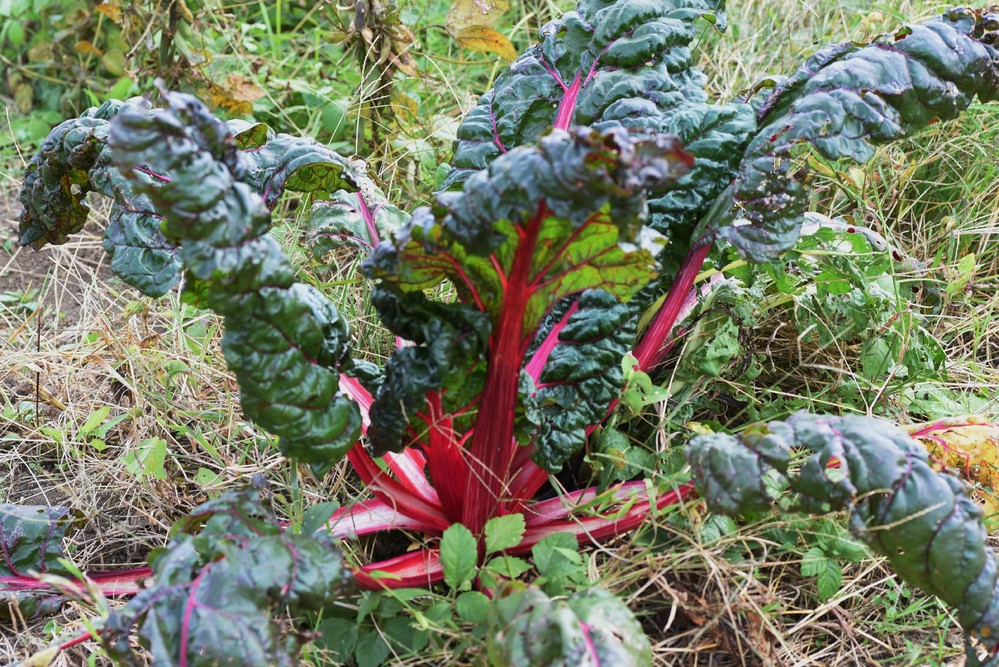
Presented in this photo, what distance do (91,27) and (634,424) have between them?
264 centimetres

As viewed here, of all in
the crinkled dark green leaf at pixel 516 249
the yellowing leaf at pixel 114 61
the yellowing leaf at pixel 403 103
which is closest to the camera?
the crinkled dark green leaf at pixel 516 249

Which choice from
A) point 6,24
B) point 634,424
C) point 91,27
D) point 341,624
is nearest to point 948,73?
point 634,424

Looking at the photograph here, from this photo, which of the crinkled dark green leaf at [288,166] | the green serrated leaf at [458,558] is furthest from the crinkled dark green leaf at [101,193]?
the green serrated leaf at [458,558]

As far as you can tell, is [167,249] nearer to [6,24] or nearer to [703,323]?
[703,323]

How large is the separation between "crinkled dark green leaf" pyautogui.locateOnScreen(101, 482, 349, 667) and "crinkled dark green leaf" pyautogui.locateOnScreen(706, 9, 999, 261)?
93 cm

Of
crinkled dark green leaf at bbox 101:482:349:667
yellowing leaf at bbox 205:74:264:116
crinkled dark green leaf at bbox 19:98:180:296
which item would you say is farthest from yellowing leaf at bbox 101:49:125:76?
crinkled dark green leaf at bbox 101:482:349:667

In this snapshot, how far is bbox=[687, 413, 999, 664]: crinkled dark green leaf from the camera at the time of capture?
1.31 m

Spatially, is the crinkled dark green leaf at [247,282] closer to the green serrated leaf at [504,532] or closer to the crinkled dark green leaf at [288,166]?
the green serrated leaf at [504,532]

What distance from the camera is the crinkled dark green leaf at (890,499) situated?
51.5 inches

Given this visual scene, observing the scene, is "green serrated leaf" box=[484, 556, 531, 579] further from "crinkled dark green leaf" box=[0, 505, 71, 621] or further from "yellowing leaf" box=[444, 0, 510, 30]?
"yellowing leaf" box=[444, 0, 510, 30]

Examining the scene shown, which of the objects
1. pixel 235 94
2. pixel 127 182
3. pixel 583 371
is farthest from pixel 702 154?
pixel 235 94

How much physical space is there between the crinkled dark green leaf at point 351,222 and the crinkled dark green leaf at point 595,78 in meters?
0.18

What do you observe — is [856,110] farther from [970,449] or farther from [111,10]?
[111,10]

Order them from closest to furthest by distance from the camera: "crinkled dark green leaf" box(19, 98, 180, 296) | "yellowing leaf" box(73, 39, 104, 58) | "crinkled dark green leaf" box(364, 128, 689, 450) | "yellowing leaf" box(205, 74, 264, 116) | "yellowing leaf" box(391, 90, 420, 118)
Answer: "crinkled dark green leaf" box(364, 128, 689, 450) → "crinkled dark green leaf" box(19, 98, 180, 296) → "yellowing leaf" box(391, 90, 420, 118) → "yellowing leaf" box(205, 74, 264, 116) → "yellowing leaf" box(73, 39, 104, 58)
